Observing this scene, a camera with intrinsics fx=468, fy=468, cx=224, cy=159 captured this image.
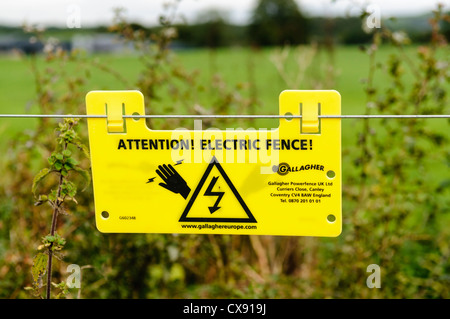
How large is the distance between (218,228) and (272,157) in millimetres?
297

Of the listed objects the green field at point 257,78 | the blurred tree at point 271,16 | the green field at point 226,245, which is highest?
the blurred tree at point 271,16

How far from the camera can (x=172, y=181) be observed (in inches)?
59.4

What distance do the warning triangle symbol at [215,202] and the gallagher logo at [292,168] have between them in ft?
0.51

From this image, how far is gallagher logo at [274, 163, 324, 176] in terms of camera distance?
145 centimetres

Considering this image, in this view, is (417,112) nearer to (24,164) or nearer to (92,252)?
(92,252)

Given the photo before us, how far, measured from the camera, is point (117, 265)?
8.82 feet

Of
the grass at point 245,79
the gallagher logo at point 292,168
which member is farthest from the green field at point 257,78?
the gallagher logo at point 292,168

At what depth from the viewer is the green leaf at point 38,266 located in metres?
1.61

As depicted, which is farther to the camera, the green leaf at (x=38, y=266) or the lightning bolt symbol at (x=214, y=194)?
the green leaf at (x=38, y=266)

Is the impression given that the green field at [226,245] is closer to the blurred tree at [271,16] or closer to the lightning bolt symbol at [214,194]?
the lightning bolt symbol at [214,194]

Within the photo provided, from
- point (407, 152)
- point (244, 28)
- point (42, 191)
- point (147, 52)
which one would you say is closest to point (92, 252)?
point (42, 191)

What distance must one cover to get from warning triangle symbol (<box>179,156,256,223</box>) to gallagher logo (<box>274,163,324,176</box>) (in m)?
0.15

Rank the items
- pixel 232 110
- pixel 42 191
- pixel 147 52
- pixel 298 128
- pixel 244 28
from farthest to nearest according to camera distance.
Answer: pixel 244 28
pixel 232 110
pixel 147 52
pixel 42 191
pixel 298 128

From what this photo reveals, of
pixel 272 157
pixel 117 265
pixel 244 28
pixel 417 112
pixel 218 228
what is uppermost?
pixel 244 28
